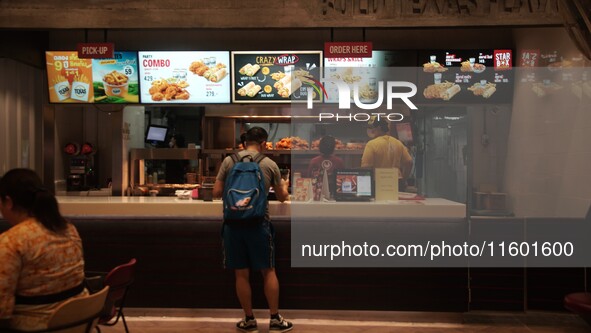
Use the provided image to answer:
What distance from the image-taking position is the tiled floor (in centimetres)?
419

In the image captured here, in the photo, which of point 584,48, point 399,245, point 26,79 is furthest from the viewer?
point 26,79

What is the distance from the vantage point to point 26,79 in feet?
21.9

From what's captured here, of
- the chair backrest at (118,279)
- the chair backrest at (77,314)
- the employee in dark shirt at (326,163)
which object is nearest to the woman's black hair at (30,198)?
the chair backrest at (77,314)

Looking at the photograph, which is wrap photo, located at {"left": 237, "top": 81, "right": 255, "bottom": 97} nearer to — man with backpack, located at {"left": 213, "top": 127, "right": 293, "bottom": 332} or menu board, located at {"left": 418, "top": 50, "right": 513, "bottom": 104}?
menu board, located at {"left": 418, "top": 50, "right": 513, "bottom": 104}

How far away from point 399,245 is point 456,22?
2303mm

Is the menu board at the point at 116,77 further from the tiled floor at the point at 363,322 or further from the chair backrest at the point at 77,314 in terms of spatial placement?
the chair backrest at the point at 77,314

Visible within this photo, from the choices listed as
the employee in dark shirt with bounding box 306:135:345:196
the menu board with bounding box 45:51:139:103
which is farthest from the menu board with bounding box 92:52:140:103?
the employee in dark shirt with bounding box 306:135:345:196

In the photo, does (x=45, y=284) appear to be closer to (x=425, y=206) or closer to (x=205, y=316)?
(x=205, y=316)

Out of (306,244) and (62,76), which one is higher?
(62,76)

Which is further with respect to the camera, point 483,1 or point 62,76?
point 62,76

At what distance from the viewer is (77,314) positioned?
7.38 feet

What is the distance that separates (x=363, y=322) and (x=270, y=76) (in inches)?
119

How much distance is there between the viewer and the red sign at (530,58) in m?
5.69

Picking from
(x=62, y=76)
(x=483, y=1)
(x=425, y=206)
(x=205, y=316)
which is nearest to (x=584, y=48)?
(x=483, y=1)
